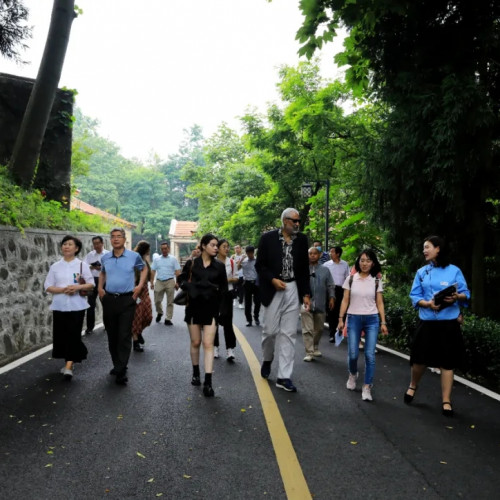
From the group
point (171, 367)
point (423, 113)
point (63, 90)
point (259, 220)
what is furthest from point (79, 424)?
point (259, 220)

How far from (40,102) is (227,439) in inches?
377

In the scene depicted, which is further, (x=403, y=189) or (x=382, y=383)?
(x=403, y=189)

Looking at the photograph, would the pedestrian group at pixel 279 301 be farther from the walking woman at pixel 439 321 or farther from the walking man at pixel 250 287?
the walking man at pixel 250 287

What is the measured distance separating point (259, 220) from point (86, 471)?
972 inches

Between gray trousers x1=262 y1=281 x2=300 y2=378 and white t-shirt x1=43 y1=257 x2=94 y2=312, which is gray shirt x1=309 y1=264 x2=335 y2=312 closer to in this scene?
gray trousers x1=262 y1=281 x2=300 y2=378

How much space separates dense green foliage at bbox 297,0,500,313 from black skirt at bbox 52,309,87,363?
5.74 meters

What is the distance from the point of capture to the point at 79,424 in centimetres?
477

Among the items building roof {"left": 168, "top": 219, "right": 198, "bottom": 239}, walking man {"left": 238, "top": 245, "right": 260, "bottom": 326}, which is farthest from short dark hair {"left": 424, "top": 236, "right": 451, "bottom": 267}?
building roof {"left": 168, "top": 219, "right": 198, "bottom": 239}

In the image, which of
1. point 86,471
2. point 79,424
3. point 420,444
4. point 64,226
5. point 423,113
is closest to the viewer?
point 86,471

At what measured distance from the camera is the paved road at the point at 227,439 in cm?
350

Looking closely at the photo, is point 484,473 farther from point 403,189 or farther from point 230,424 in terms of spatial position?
point 403,189

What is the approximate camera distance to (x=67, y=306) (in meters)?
6.80

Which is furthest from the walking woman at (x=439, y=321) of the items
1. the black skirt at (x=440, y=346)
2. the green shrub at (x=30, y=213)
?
the green shrub at (x=30, y=213)

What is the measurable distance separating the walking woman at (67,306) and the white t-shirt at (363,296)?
3.42 metres
